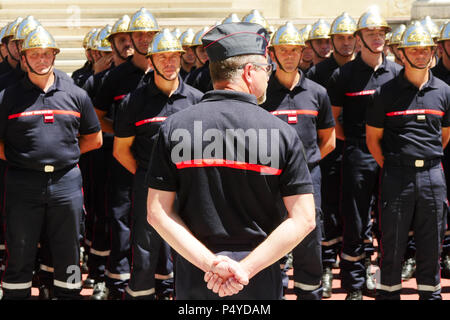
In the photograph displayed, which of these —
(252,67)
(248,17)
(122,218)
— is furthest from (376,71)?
(252,67)

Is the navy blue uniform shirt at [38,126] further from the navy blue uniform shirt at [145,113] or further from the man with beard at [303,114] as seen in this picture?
the man with beard at [303,114]

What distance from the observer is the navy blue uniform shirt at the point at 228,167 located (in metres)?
2.86

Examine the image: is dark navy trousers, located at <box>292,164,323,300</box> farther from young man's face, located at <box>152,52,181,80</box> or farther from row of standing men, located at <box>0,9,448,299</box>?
young man's face, located at <box>152,52,181,80</box>

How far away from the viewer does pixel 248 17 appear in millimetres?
7578

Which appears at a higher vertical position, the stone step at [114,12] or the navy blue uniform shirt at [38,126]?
the stone step at [114,12]

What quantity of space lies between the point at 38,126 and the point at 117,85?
3.81 feet

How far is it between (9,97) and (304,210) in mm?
2958

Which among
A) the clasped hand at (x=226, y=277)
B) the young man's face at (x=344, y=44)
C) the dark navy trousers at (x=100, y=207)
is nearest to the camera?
the clasped hand at (x=226, y=277)

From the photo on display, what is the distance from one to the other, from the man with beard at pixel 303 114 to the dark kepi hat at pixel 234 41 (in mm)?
2561

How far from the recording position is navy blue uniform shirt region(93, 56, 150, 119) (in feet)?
20.3

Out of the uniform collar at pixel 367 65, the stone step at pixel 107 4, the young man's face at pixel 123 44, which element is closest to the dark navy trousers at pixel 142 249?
the young man's face at pixel 123 44

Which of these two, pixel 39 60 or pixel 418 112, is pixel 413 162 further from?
pixel 39 60

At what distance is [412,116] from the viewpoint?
544cm

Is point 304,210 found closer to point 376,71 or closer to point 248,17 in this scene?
point 376,71
